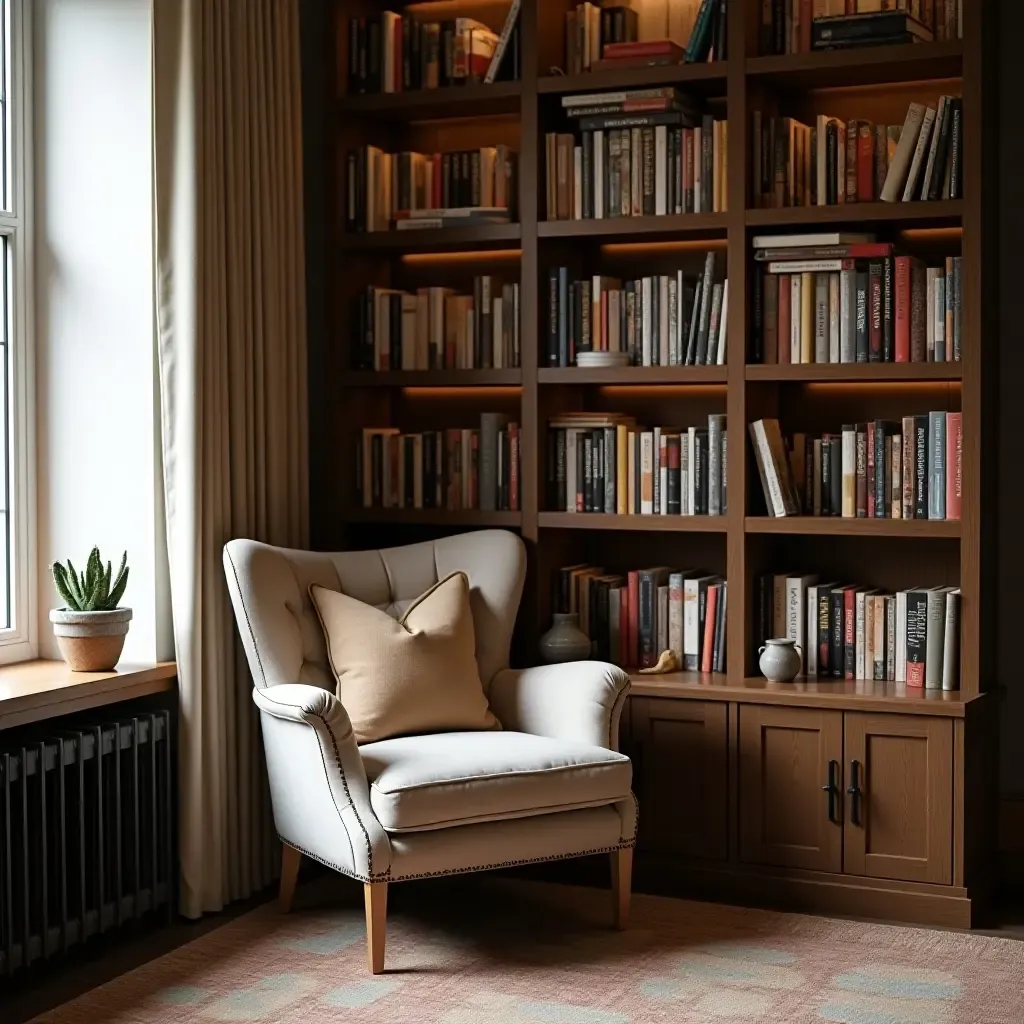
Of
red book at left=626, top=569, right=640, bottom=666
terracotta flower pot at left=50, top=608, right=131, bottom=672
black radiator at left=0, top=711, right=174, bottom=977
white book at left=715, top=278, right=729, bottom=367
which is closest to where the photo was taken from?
black radiator at left=0, top=711, right=174, bottom=977

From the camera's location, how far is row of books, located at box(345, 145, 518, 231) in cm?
436

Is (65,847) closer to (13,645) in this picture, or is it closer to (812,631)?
(13,645)

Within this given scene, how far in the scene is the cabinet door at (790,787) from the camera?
382cm

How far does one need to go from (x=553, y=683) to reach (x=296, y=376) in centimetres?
115

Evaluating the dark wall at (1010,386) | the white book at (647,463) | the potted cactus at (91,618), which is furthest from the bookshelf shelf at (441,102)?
the potted cactus at (91,618)

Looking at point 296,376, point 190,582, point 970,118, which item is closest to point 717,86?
point 970,118

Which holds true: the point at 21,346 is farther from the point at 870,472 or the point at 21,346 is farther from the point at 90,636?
the point at 870,472

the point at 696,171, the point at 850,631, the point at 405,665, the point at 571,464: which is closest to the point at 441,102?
the point at 696,171

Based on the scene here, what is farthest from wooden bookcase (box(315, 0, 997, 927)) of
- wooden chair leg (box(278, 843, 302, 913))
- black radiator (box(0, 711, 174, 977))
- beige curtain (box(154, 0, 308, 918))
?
black radiator (box(0, 711, 174, 977))

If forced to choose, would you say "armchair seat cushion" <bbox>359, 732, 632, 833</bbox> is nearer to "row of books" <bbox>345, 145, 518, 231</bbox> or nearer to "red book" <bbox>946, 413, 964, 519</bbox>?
"red book" <bbox>946, 413, 964, 519</bbox>

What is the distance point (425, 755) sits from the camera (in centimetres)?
346

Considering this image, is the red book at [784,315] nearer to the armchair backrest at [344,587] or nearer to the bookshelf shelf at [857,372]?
the bookshelf shelf at [857,372]

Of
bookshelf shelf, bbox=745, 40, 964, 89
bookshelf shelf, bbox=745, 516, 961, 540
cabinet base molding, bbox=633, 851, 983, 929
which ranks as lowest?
cabinet base molding, bbox=633, 851, 983, 929

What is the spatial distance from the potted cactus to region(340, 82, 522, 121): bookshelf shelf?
160 centimetres
